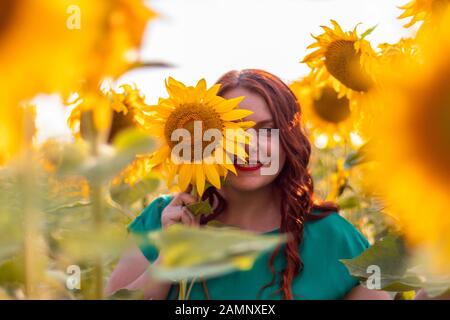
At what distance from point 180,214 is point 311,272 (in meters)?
0.40

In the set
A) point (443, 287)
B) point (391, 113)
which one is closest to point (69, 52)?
point (391, 113)

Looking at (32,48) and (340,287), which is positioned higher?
(32,48)

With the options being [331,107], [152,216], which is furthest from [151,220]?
[331,107]

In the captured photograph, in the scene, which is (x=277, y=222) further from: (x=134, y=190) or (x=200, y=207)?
(x=200, y=207)

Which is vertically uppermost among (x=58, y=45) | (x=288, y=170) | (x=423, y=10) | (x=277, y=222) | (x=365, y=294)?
(x=423, y=10)

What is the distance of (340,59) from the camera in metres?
1.13

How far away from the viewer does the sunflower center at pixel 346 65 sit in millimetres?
995

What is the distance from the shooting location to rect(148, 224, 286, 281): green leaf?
298 millimetres

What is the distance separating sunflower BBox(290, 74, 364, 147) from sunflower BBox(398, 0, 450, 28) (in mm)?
571
